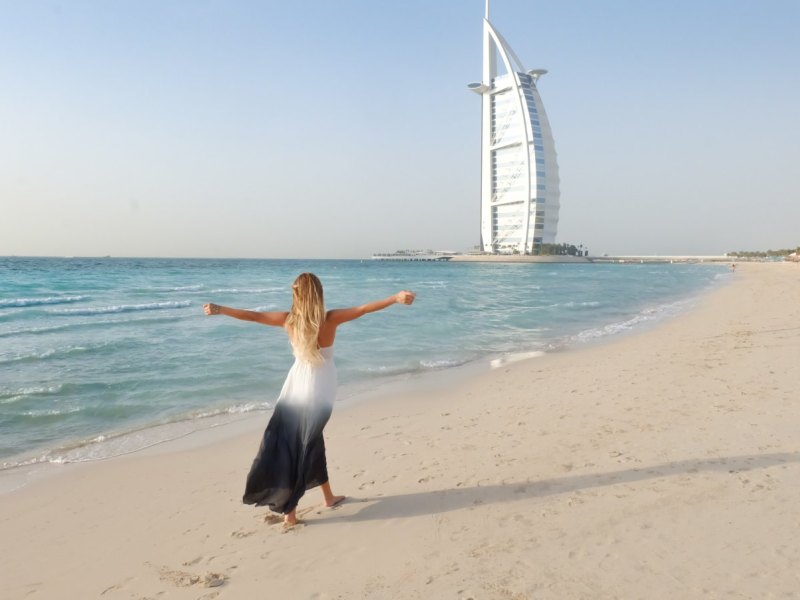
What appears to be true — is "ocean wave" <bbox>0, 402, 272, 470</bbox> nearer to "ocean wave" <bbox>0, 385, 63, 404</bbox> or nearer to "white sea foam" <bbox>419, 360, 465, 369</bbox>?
"ocean wave" <bbox>0, 385, 63, 404</bbox>

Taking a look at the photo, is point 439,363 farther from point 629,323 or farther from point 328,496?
point 629,323

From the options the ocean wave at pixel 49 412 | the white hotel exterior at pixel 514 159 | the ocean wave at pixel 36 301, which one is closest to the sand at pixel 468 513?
the ocean wave at pixel 49 412

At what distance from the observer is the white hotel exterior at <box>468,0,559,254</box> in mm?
91562

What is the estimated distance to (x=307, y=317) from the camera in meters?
3.43

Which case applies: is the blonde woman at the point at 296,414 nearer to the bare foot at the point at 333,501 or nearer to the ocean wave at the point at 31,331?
the bare foot at the point at 333,501

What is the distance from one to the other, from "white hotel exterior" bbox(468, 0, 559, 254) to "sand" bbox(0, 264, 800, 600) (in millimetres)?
90924

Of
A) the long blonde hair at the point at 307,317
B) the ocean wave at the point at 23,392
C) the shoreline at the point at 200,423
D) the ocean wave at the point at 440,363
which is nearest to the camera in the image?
the long blonde hair at the point at 307,317

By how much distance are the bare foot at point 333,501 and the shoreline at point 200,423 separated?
2551mm

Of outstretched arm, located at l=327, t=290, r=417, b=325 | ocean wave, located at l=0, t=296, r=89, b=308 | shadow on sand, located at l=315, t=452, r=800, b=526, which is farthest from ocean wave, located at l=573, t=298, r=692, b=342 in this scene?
ocean wave, located at l=0, t=296, r=89, b=308

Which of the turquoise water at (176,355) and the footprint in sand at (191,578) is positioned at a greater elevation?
the footprint in sand at (191,578)

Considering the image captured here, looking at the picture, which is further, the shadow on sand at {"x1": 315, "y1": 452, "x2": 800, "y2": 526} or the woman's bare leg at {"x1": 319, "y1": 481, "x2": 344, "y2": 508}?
the woman's bare leg at {"x1": 319, "y1": 481, "x2": 344, "y2": 508}

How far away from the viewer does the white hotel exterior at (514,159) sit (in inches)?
3605

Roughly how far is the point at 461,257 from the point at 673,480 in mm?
116838

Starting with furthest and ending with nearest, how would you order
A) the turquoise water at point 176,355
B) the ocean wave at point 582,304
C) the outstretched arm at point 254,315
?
the ocean wave at point 582,304
the turquoise water at point 176,355
the outstretched arm at point 254,315
